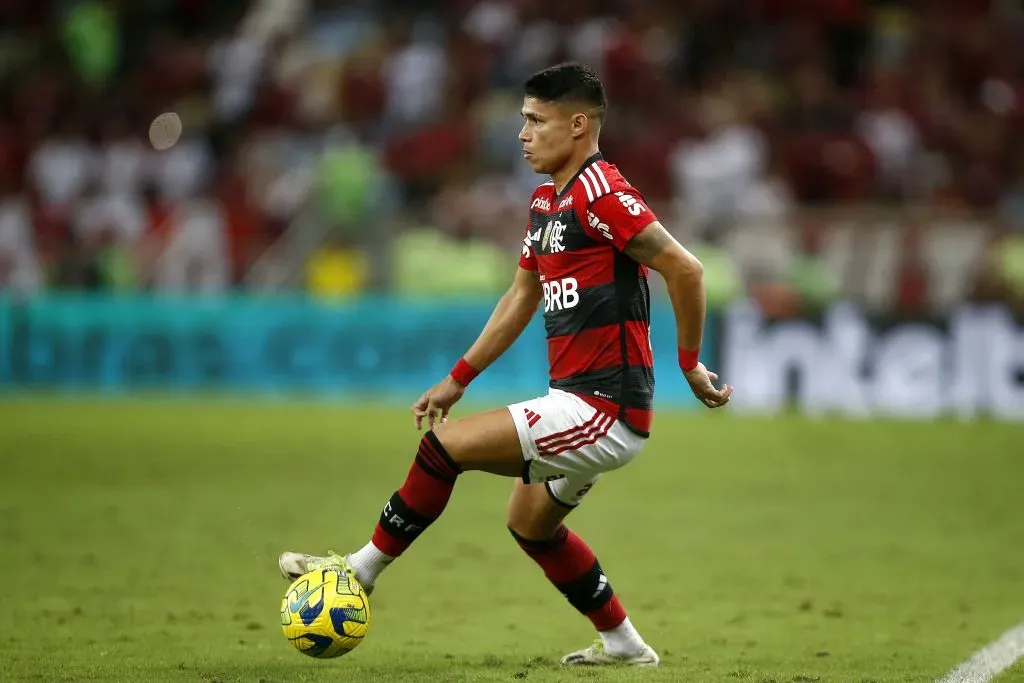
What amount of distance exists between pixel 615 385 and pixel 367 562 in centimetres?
114

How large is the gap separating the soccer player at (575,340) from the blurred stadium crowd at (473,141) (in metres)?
11.2

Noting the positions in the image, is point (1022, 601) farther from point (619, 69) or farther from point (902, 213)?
point (619, 69)

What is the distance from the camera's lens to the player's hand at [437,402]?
5684 millimetres

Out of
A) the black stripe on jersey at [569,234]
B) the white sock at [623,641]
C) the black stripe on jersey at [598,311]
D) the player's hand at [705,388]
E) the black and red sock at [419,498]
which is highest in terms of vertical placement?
the black stripe on jersey at [569,234]

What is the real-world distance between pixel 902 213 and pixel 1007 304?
4.91 ft

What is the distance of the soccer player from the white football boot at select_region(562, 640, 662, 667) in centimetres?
70

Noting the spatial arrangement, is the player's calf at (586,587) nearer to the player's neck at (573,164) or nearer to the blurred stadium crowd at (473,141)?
the player's neck at (573,164)

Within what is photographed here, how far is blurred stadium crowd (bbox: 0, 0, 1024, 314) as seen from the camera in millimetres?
16812

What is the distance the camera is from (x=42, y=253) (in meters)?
18.4

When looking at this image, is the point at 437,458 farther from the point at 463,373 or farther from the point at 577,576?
the point at 577,576

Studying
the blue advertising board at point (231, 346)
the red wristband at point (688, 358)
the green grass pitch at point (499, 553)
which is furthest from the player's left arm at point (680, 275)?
the blue advertising board at point (231, 346)

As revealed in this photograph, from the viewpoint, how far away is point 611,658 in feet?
19.3

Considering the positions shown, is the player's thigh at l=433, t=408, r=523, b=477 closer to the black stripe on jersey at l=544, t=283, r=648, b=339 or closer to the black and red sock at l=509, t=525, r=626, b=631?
the black stripe on jersey at l=544, t=283, r=648, b=339

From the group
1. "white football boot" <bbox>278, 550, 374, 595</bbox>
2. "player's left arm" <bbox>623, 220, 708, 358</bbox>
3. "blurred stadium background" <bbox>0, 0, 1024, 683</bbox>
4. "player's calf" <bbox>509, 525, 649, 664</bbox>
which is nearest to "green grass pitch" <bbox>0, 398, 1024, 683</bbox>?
"blurred stadium background" <bbox>0, 0, 1024, 683</bbox>
